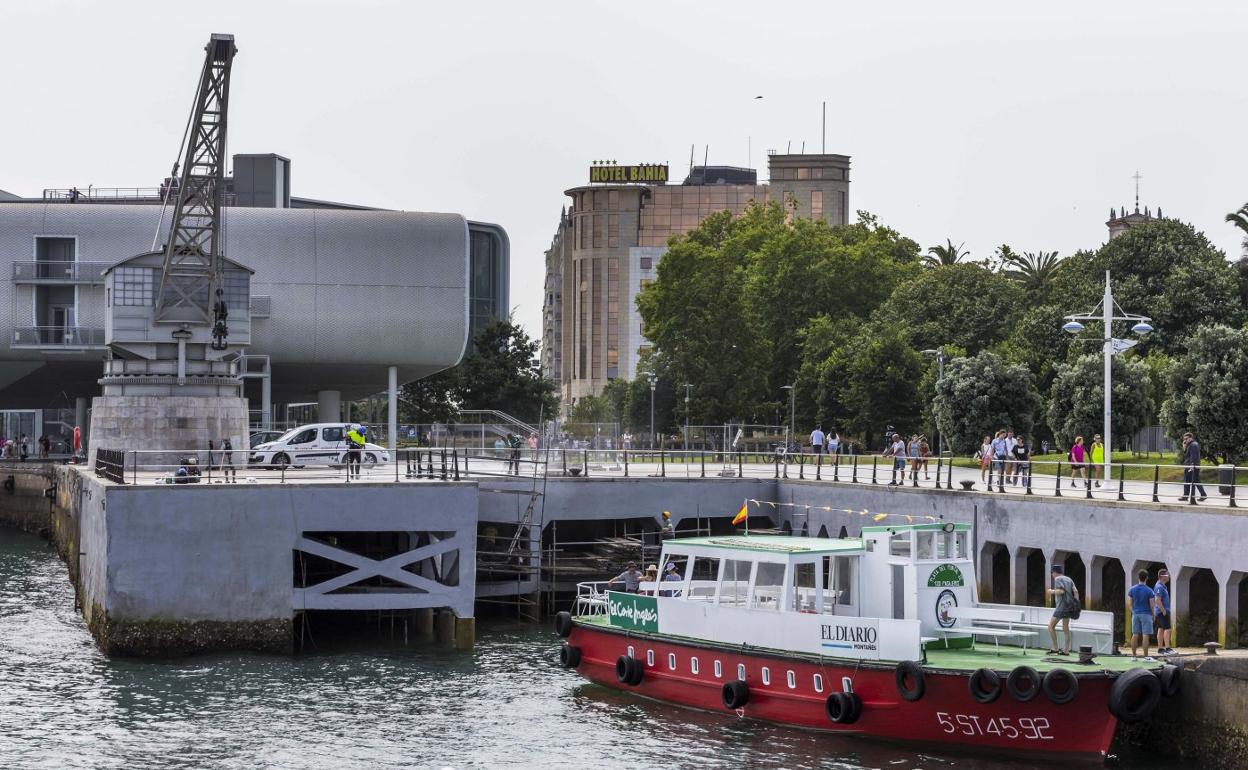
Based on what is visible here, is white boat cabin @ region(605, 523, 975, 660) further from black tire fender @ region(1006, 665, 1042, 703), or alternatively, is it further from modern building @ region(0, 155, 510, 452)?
modern building @ region(0, 155, 510, 452)

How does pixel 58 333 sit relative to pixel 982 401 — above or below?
above

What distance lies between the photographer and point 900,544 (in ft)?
102

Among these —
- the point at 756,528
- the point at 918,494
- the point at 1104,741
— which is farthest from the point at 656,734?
the point at 756,528

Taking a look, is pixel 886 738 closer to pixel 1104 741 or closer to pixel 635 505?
pixel 1104 741

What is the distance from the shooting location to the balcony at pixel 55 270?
76500mm

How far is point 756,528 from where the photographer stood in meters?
52.6

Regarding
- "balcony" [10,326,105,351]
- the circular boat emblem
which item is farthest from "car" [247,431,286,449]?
the circular boat emblem

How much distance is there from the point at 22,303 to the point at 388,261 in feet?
53.6

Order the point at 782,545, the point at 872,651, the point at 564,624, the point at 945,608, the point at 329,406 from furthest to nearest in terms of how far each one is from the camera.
→ the point at 329,406
the point at 564,624
the point at 782,545
the point at 945,608
the point at 872,651

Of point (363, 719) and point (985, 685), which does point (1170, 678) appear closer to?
point (985, 685)

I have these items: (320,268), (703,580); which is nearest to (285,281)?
(320,268)

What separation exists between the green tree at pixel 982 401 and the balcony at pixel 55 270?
38.0 meters

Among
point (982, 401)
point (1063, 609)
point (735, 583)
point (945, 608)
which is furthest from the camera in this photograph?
point (982, 401)

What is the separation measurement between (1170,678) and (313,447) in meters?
34.7
